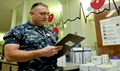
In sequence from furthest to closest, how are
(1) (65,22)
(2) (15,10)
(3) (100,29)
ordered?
(2) (15,10)
(1) (65,22)
(3) (100,29)

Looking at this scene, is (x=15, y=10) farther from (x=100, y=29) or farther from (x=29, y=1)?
(x=100, y=29)

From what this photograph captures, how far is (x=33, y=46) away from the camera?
0.96 m

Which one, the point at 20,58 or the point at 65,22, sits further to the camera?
the point at 65,22

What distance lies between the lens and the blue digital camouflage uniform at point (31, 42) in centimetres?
93

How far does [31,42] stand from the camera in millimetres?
958

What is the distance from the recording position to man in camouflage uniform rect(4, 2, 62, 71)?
836mm

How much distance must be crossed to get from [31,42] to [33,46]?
34mm

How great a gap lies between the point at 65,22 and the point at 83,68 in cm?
109

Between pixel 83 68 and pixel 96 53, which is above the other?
pixel 96 53

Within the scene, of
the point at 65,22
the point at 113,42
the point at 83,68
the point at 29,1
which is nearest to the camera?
the point at 83,68

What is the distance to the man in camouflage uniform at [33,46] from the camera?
836mm

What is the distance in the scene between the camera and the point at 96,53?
1.61 meters

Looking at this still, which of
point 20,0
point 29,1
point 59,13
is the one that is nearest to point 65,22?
point 59,13

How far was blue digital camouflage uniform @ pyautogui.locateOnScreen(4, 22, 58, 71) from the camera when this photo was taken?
93cm
